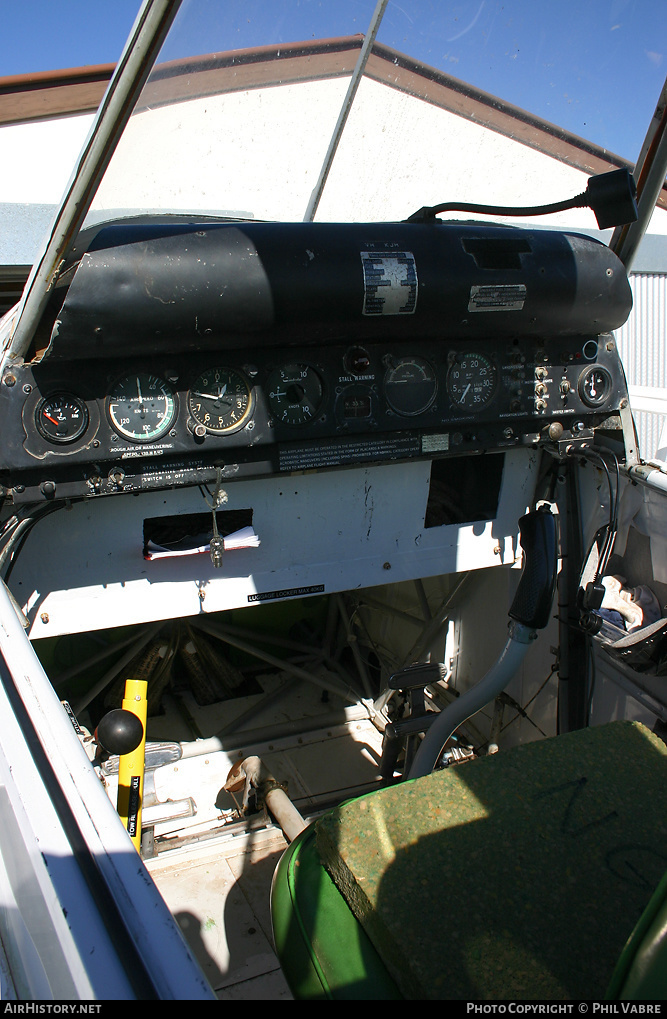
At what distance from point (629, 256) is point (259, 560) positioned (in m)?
1.73

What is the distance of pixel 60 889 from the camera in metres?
0.68

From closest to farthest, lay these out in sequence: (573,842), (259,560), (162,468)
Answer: (573,842) < (162,468) < (259,560)

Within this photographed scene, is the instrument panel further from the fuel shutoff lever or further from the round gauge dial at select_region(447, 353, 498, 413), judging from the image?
the fuel shutoff lever

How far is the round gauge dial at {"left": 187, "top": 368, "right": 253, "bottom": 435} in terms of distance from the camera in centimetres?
197

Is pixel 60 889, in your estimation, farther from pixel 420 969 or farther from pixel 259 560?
pixel 259 560

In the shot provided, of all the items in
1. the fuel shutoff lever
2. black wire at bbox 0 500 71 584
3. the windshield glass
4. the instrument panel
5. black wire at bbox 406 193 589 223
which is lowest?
the fuel shutoff lever

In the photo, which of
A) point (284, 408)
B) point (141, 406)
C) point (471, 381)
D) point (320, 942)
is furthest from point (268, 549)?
point (320, 942)

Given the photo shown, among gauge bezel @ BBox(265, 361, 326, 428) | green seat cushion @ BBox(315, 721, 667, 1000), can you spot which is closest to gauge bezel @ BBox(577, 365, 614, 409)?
gauge bezel @ BBox(265, 361, 326, 428)

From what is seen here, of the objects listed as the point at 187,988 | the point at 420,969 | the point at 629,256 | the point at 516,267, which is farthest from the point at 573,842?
the point at 629,256

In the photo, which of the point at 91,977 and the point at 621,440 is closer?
the point at 91,977

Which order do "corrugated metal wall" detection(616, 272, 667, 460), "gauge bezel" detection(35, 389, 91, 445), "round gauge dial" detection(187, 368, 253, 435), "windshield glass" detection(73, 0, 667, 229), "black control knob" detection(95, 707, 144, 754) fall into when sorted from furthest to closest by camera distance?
"corrugated metal wall" detection(616, 272, 667, 460) < "round gauge dial" detection(187, 368, 253, 435) < "gauge bezel" detection(35, 389, 91, 445) < "windshield glass" detection(73, 0, 667, 229) < "black control knob" detection(95, 707, 144, 754)

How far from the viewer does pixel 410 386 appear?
220cm

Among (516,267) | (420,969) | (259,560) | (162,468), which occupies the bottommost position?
(420,969)

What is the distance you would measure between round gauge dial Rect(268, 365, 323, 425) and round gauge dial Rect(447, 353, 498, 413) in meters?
0.49
